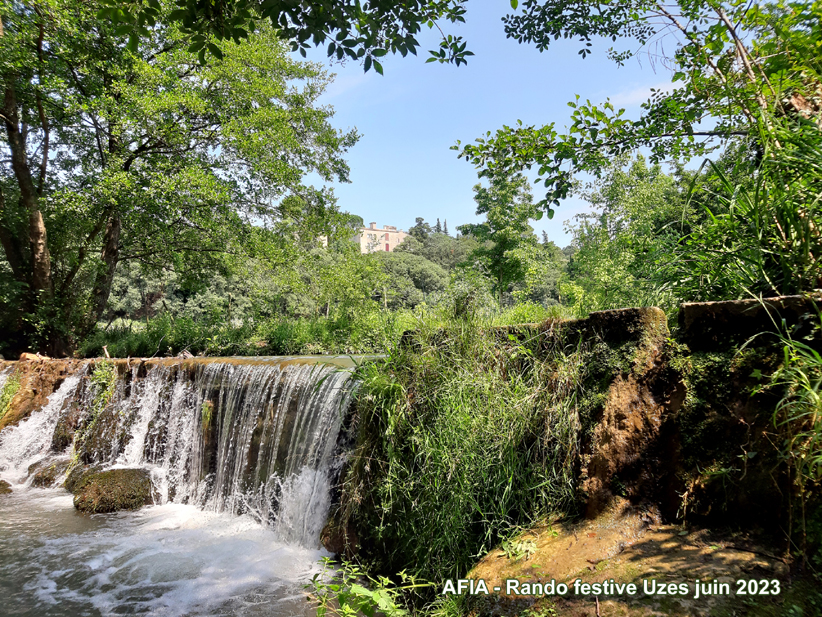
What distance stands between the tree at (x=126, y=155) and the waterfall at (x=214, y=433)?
3.45 metres

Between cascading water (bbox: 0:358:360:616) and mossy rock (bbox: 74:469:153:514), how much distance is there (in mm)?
165

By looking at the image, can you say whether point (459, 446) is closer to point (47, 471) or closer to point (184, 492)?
point (184, 492)

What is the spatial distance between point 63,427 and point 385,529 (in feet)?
25.3

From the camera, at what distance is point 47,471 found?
7355mm

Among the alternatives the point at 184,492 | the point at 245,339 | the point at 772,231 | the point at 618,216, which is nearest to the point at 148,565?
the point at 184,492

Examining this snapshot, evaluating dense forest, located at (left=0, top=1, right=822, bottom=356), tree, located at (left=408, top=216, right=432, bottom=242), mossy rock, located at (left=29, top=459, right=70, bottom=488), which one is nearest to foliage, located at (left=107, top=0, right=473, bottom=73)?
dense forest, located at (left=0, top=1, right=822, bottom=356)

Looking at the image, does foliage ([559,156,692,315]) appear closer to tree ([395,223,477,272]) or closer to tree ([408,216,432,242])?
tree ([395,223,477,272])

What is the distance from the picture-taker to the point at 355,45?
290cm

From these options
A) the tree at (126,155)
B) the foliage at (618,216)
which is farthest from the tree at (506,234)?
the tree at (126,155)

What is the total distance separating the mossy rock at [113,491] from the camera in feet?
19.7

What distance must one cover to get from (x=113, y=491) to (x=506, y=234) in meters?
19.7

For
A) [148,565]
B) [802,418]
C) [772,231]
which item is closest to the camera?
[802,418]

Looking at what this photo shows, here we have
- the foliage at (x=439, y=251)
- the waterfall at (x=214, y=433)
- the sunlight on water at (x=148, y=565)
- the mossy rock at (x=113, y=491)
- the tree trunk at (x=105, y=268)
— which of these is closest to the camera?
the sunlight on water at (x=148, y=565)

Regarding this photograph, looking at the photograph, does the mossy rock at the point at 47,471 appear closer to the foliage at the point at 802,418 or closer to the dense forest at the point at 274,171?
the dense forest at the point at 274,171
